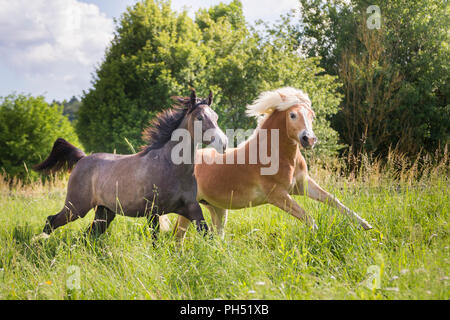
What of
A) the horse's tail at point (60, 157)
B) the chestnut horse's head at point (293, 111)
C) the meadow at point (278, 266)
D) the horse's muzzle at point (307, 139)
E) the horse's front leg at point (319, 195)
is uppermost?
the chestnut horse's head at point (293, 111)

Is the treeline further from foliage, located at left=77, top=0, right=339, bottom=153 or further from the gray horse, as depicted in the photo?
the gray horse

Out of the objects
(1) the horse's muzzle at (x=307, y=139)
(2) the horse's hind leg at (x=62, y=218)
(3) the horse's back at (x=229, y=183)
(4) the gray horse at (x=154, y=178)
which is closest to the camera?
(1) the horse's muzzle at (x=307, y=139)

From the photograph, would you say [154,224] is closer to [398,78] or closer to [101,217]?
[101,217]

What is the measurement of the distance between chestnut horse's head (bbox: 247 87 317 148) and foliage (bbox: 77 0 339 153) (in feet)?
25.2

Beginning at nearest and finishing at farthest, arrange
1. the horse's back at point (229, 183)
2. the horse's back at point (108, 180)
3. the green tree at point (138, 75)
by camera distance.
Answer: the horse's back at point (108, 180), the horse's back at point (229, 183), the green tree at point (138, 75)

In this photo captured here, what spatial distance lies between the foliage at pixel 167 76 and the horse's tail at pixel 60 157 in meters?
6.78

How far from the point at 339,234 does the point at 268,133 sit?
1306 mm

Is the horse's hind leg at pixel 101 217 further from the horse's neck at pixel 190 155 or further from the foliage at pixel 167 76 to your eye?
the foliage at pixel 167 76

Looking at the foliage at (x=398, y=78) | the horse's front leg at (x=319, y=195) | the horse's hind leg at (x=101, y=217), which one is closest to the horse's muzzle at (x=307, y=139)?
the horse's front leg at (x=319, y=195)

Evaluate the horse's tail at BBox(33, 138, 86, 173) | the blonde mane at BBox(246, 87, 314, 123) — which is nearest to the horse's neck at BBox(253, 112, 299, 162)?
the blonde mane at BBox(246, 87, 314, 123)

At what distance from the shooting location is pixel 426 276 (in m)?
2.39

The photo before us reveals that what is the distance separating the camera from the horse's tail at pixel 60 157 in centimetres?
476

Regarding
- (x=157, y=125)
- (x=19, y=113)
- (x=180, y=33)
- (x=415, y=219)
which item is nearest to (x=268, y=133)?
(x=157, y=125)
